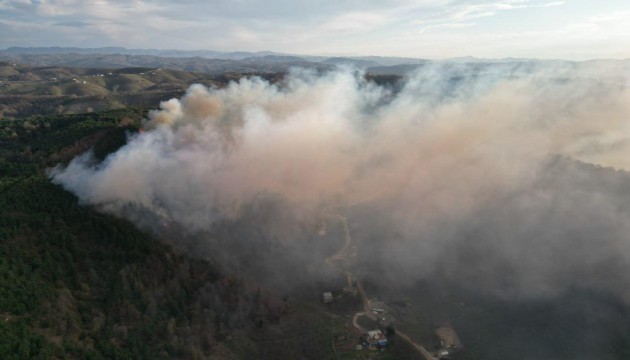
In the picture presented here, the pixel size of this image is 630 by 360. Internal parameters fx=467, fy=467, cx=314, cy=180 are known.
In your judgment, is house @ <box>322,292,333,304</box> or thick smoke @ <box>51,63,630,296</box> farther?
thick smoke @ <box>51,63,630,296</box>

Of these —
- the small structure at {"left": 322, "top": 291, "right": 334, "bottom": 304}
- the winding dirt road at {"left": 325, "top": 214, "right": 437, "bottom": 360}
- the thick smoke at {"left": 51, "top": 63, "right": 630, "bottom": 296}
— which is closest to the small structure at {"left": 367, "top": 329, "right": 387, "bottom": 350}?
the winding dirt road at {"left": 325, "top": 214, "right": 437, "bottom": 360}

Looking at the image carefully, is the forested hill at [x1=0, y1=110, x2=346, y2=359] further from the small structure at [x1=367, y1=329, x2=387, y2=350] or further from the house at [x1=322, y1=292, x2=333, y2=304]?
the small structure at [x1=367, y1=329, x2=387, y2=350]

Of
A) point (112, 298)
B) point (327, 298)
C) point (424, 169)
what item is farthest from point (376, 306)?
point (424, 169)

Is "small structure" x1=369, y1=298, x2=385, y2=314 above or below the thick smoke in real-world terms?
below

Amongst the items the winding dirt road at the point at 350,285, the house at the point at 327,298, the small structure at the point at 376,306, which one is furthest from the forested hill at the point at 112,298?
the small structure at the point at 376,306

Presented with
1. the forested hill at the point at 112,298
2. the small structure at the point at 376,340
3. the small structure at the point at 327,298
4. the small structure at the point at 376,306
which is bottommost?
the small structure at the point at 376,340

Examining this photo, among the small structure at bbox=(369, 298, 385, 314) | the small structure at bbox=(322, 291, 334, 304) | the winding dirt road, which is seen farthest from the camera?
the small structure at bbox=(322, 291, 334, 304)

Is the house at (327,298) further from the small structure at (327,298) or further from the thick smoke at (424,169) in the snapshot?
the thick smoke at (424,169)
